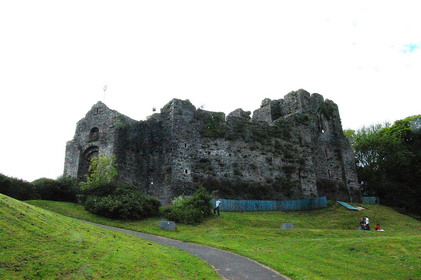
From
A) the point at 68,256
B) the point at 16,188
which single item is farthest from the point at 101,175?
the point at 68,256

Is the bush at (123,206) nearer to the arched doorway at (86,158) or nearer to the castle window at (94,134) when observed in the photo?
the arched doorway at (86,158)

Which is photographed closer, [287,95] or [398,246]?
[398,246]

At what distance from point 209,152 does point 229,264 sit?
18646mm

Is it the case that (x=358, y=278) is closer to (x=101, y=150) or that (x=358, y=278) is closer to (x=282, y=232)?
(x=282, y=232)

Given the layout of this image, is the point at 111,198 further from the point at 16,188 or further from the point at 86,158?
the point at 86,158

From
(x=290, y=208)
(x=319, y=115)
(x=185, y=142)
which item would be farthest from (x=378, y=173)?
(x=185, y=142)

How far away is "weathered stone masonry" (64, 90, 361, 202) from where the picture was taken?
2858 cm

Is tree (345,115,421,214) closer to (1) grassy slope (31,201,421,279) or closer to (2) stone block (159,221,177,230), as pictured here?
(1) grassy slope (31,201,421,279)

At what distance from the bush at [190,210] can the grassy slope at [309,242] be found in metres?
0.79

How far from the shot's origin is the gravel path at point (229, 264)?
1080cm

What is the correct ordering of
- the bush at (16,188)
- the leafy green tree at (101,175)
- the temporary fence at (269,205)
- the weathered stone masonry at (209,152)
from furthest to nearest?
1. the weathered stone masonry at (209,152)
2. the temporary fence at (269,205)
3. the leafy green tree at (101,175)
4. the bush at (16,188)

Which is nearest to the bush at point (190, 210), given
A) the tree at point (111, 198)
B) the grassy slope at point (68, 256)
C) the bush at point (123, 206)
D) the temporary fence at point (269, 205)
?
Answer: the bush at point (123, 206)

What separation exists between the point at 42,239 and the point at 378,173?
42.8m

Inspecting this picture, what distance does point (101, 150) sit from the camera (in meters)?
28.2
